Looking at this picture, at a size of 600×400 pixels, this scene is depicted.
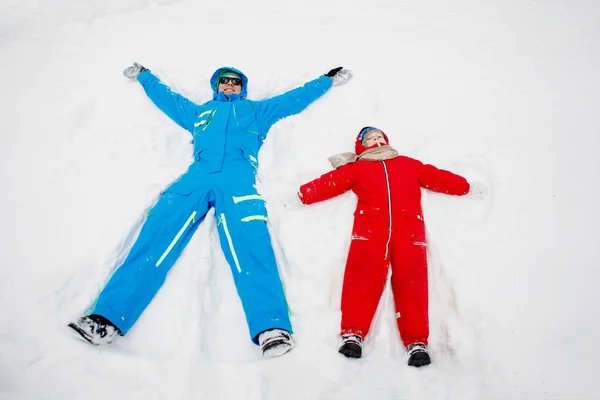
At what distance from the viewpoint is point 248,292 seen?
2418 millimetres

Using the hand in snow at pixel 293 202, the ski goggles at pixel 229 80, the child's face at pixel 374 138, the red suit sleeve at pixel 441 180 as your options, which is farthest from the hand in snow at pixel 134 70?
the red suit sleeve at pixel 441 180

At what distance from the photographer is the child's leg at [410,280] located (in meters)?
2.27

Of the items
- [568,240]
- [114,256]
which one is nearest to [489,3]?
[568,240]

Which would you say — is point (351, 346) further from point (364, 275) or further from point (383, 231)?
point (383, 231)

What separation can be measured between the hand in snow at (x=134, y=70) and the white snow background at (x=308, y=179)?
4.4 inches

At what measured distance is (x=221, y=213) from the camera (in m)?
2.82

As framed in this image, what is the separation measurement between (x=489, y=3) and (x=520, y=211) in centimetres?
362

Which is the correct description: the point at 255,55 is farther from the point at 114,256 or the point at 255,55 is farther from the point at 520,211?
the point at 520,211

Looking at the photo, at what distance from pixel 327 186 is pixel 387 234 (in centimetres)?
65

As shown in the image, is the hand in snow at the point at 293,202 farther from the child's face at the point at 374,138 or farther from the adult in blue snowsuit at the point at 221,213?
the child's face at the point at 374,138

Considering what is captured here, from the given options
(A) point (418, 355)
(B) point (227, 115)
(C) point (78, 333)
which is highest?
(B) point (227, 115)

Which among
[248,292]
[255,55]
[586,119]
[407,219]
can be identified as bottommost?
[248,292]

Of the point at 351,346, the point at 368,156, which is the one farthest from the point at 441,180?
the point at 351,346

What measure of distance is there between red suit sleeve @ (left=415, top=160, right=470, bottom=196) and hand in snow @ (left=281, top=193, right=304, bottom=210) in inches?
40.6
